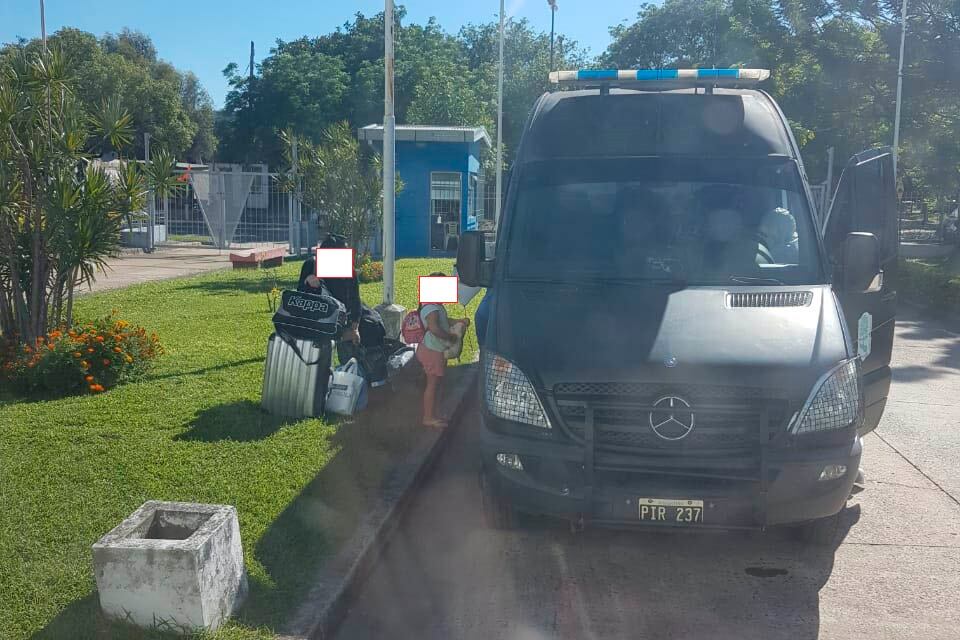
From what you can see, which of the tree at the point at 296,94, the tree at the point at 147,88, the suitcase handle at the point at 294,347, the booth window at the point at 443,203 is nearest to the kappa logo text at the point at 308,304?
the suitcase handle at the point at 294,347

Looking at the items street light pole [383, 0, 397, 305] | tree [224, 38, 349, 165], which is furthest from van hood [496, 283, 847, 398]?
tree [224, 38, 349, 165]

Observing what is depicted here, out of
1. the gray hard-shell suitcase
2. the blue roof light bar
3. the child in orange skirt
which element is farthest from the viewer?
the child in orange skirt

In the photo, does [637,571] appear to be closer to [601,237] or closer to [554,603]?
[554,603]

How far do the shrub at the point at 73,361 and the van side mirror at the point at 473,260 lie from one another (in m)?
3.93

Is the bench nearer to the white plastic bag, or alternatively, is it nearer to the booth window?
the booth window

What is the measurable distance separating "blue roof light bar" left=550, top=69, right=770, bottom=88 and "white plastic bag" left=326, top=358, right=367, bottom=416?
9.46 feet

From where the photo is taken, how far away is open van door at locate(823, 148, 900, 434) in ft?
20.2

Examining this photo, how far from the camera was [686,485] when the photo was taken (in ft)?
15.0

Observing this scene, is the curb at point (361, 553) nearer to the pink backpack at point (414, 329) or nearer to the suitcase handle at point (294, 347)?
the pink backpack at point (414, 329)

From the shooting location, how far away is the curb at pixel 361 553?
4258 mm

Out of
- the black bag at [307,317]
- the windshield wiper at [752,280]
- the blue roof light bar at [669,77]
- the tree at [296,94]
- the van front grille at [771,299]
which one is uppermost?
the tree at [296,94]

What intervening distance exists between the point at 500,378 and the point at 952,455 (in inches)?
177

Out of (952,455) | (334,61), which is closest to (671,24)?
(334,61)

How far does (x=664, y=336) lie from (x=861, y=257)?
1.54 m
